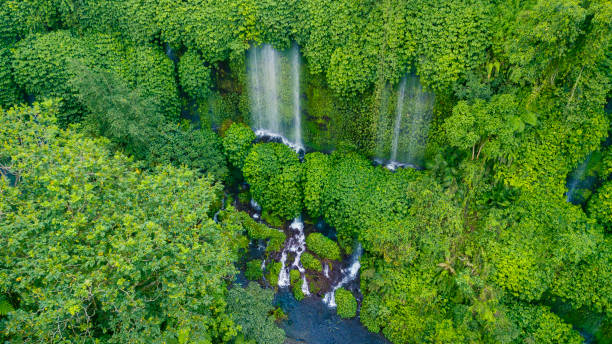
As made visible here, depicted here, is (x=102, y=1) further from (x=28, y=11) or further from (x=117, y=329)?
(x=117, y=329)

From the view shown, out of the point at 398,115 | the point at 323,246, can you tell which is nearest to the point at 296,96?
the point at 398,115

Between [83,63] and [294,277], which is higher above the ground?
[83,63]

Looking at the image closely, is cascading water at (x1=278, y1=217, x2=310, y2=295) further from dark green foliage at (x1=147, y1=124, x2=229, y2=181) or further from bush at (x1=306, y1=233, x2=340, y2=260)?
dark green foliage at (x1=147, y1=124, x2=229, y2=181)

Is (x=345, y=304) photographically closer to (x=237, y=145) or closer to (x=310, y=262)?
(x=310, y=262)

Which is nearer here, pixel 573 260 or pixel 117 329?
pixel 117 329

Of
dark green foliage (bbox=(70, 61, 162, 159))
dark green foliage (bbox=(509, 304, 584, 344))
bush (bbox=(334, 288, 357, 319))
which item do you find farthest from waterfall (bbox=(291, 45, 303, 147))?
dark green foliage (bbox=(509, 304, 584, 344))

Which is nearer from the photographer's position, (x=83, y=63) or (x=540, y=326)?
(x=540, y=326)

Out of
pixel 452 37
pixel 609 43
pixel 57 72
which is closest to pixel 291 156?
pixel 452 37
